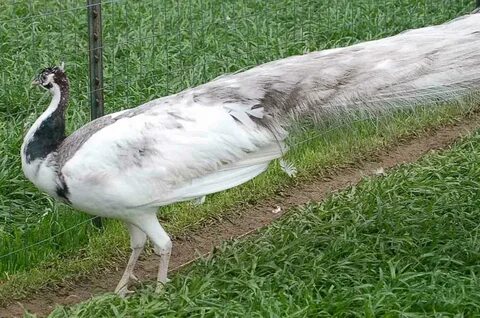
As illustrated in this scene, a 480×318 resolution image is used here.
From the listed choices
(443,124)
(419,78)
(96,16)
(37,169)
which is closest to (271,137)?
(419,78)

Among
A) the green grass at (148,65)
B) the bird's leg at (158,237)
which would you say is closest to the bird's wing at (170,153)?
the bird's leg at (158,237)

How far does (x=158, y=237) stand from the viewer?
16.9 feet

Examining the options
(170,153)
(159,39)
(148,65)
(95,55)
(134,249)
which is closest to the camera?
(170,153)

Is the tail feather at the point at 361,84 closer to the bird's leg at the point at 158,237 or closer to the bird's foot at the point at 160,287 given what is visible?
the bird's leg at the point at 158,237

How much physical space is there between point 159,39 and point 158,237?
348 cm

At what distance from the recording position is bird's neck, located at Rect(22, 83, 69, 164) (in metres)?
5.11

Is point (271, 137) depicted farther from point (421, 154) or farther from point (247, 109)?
point (421, 154)

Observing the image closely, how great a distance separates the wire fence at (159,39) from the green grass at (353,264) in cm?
162

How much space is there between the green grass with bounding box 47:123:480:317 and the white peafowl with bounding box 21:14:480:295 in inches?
15.8

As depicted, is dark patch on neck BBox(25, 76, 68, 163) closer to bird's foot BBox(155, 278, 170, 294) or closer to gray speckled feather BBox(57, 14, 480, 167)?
gray speckled feather BBox(57, 14, 480, 167)

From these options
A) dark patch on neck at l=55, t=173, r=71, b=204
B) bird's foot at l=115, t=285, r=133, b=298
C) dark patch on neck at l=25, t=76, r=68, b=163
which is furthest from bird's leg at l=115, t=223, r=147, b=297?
dark patch on neck at l=25, t=76, r=68, b=163

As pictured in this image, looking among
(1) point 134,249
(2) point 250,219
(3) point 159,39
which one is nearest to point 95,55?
(1) point 134,249

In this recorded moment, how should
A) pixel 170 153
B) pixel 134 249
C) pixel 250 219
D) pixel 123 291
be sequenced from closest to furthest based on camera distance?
pixel 170 153 < pixel 123 291 < pixel 134 249 < pixel 250 219

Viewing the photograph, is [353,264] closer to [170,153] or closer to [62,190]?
[170,153]
